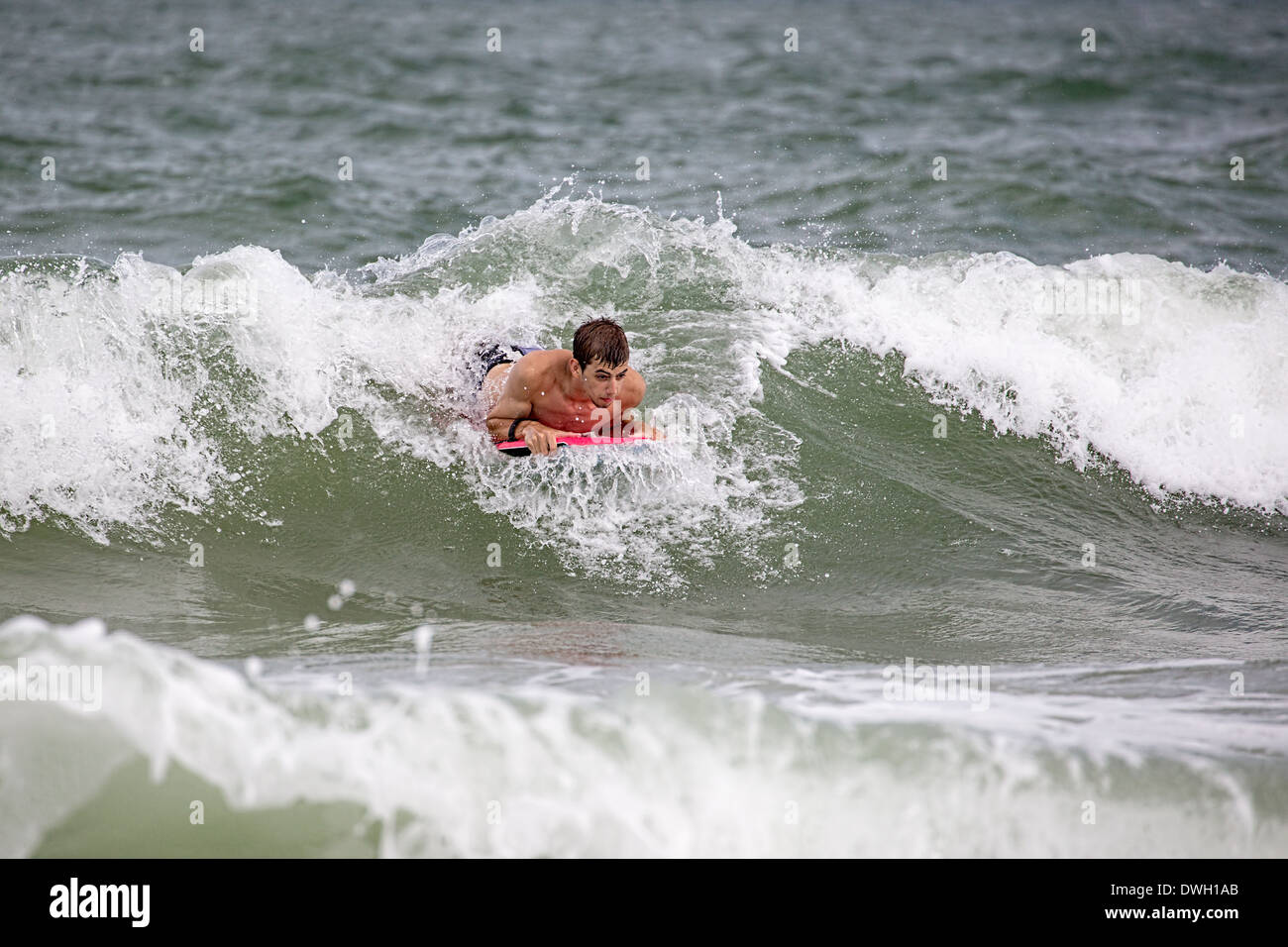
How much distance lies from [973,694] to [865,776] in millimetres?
871

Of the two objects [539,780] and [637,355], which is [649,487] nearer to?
[637,355]

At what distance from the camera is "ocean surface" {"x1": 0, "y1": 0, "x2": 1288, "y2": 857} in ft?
10.9

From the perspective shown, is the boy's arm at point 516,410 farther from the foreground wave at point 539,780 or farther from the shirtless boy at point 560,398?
the foreground wave at point 539,780

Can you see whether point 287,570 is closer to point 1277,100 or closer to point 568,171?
point 568,171

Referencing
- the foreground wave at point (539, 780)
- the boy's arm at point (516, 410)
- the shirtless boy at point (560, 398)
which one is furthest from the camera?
the boy's arm at point (516, 410)

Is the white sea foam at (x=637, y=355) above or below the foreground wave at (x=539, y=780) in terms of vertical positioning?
above

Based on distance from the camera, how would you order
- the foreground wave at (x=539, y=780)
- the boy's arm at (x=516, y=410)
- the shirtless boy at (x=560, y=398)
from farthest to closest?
the boy's arm at (x=516, y=410) < the shirtless boy at (x=560, y=398) < the foreground wave at (x=539, y=780)

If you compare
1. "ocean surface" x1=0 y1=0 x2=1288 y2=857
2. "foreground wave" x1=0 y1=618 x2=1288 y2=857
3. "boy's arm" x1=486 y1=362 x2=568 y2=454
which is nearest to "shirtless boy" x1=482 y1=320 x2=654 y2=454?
"boy's arm" x1=486 y1=362 x2=568 y2=454

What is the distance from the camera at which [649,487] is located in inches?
234

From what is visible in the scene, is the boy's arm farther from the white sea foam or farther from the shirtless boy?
the white sea foam

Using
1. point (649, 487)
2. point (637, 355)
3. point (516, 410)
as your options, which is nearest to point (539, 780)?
point (649, 487)

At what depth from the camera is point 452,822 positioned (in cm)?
322

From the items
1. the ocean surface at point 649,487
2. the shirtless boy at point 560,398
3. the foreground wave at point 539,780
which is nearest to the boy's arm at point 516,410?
the shirtless boy at point 560,398

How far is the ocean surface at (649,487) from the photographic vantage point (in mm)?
3334
